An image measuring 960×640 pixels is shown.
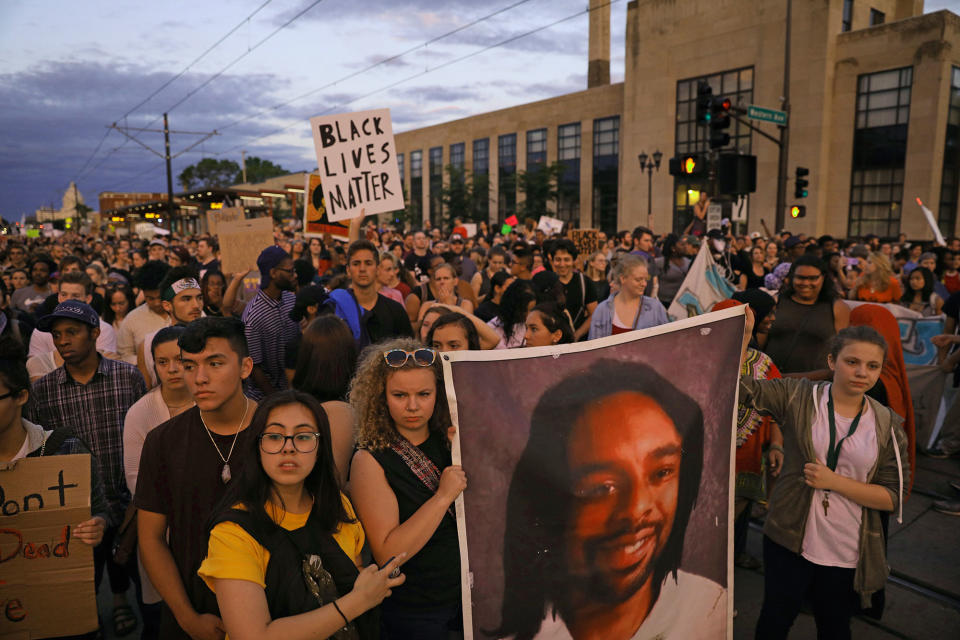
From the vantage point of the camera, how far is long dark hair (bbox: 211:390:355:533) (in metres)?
1.85

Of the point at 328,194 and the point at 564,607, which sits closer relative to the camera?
the point at 564,607

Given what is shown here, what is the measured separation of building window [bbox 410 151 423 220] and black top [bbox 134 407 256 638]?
52322mm

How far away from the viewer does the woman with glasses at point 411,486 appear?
2014mm

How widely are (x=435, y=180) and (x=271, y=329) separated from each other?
163 ft

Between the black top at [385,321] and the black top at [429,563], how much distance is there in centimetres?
261

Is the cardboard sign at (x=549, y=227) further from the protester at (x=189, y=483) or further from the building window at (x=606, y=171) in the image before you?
the building window at (x=606, y=171)

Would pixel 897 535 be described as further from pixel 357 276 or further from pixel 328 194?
pixel 328 194

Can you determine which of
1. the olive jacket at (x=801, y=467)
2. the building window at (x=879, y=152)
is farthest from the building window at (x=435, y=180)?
the olive jacket at (x=801, y=467)

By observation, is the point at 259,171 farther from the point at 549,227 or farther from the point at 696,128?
the point at 549,227

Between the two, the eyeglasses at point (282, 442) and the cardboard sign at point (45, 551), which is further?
the cardboard sign at point (45, 551)

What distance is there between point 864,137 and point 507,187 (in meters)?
22.8

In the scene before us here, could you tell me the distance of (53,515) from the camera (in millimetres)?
2289

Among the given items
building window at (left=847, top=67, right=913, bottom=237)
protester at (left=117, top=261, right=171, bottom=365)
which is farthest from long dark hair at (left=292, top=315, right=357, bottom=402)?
building window at (left=847, top=67, right=913, bottom=237)

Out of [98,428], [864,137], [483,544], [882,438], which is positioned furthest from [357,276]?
[864,137]
